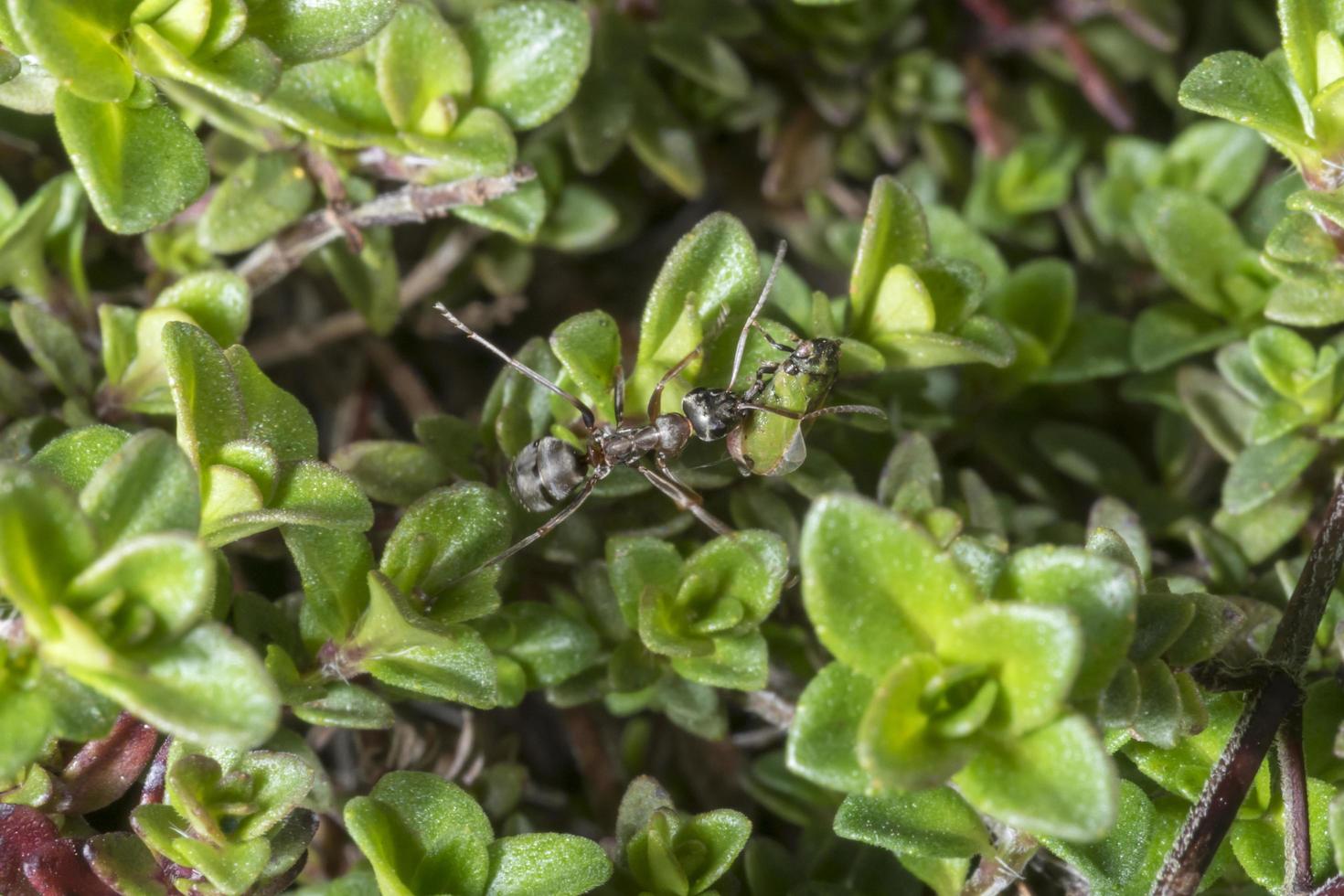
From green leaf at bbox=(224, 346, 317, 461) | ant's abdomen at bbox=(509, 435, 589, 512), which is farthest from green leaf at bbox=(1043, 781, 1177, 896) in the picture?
green leaf at bbox=(224, 346, 317, 461)

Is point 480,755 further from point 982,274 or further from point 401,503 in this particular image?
point 982,274

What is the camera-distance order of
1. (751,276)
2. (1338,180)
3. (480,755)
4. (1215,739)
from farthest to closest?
1. (480,755)
2. (751,276)
3. (1338,180)
4. (1215,739)

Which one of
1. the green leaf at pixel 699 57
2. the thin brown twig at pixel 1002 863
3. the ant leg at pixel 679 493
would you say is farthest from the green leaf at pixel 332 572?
the green leaf at pixel 699 57

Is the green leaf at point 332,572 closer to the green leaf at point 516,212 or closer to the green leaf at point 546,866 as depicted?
the green leaf at point 546,866

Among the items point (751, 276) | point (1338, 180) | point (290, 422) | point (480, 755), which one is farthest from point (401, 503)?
point (1338, 180)

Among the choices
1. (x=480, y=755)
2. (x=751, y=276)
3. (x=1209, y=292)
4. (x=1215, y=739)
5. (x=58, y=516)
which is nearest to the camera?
(x=58, y=516)

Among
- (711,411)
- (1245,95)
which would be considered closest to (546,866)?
(711,411)

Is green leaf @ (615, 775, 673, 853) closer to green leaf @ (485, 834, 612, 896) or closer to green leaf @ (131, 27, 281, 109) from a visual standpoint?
green leaf @ (485, 834, 612, 896)
